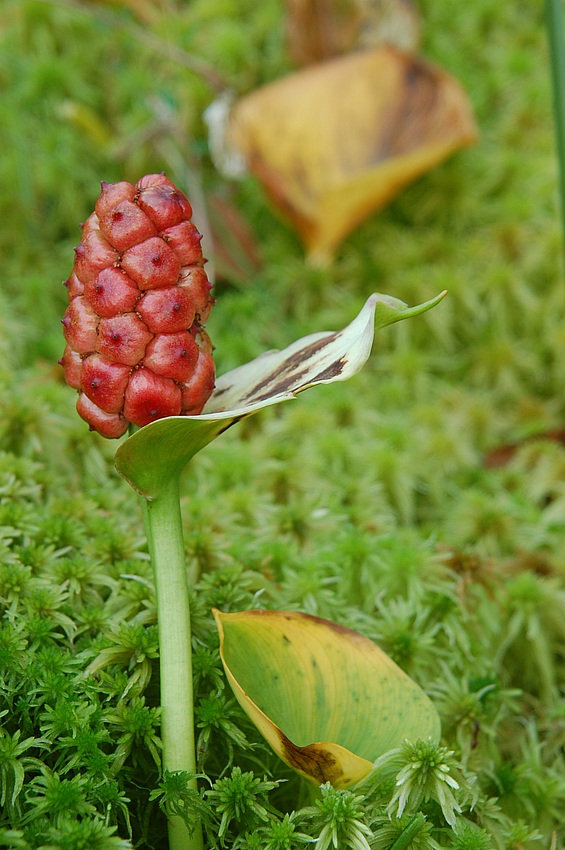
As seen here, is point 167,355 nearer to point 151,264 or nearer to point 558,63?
point 151,264

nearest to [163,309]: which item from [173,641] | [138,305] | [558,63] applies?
[138,305]

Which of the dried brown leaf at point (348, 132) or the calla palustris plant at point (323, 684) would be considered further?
the dried brown leaf at point (348, 132)

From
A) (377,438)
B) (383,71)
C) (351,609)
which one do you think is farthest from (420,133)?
(351,609)

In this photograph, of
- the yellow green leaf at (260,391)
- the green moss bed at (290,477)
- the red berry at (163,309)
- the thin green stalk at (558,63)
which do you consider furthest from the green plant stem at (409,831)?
the thin green stalk at (558,63)

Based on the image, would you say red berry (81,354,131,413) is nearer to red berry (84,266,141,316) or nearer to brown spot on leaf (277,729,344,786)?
red berry (84,266,141,316)

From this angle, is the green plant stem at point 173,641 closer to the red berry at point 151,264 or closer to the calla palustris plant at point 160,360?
the calla palustris plant at point 160,360

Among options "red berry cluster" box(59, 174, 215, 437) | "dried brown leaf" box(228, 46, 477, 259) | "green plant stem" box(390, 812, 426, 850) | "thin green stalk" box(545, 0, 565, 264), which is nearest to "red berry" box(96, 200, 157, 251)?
"red berry cluster" box(59, 174, 215, 437)

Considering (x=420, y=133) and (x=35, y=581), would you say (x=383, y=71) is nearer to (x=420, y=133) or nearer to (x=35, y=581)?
(x=420, y=133)
